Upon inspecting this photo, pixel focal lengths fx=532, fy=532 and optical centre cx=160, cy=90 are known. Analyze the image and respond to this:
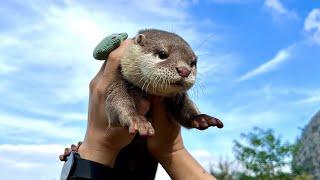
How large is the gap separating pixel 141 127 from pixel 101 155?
72 centimetres

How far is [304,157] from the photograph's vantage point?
18656 millimetres

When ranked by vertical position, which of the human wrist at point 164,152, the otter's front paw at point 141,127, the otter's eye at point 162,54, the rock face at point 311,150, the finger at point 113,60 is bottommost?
the otter's front paw at point 141,127

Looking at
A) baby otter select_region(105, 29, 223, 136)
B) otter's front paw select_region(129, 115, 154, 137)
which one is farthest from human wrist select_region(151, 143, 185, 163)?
otter's front paw select_region(129, 115, 154, 137)

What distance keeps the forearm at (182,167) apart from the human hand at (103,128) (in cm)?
44

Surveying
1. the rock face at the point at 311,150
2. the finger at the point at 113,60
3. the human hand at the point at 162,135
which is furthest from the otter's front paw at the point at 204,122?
the rock face at the point at 311,150

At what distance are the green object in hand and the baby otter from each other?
14cm

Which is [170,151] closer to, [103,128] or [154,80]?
[103,128]

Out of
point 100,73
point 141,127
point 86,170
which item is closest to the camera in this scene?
point 141,127

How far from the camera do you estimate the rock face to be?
17.5 metres

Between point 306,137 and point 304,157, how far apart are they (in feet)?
5.11

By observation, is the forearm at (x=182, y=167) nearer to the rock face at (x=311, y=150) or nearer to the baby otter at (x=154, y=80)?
the baby otter at (x=154, y=80)

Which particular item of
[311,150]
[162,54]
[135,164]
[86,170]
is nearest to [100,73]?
[162,54]

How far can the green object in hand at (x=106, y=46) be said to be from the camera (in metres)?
4.70

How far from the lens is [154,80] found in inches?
171
